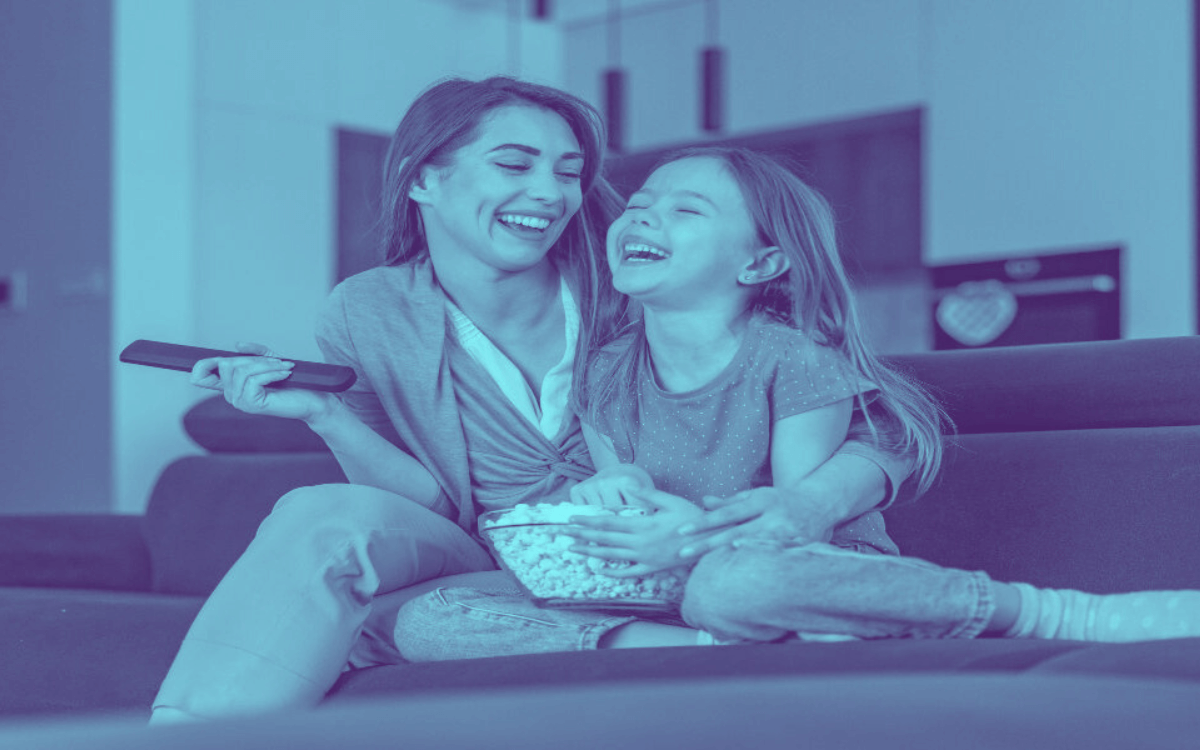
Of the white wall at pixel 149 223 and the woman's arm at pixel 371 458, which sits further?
the white wall at pixel 149 223

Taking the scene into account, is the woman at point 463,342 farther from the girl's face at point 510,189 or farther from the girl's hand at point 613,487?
the girl's hand at point 613,487

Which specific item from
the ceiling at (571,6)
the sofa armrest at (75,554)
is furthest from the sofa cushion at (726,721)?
the ceiling at (571,6)

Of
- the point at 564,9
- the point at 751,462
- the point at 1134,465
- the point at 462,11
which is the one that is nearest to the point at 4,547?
the point at 751,462

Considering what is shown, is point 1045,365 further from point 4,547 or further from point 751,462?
point 4,547

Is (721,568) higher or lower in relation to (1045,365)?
lower

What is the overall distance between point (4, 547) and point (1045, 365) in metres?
1.80

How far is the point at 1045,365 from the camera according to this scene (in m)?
1.72

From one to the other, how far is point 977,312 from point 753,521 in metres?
3.95

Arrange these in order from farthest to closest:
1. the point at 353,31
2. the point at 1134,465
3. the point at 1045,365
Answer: the point at 353,31 → the point at 1045,365 → the point at 1134,465

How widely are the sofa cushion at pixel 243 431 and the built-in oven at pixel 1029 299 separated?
2970 millimetres

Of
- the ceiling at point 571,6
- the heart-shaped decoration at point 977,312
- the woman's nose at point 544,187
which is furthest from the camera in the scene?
the ceiling at point 571,6

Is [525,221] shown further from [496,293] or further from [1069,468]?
[1069,468]

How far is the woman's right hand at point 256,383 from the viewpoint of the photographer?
1.50 meters

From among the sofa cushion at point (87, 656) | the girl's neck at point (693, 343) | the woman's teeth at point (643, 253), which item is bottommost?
the sofa cushion at point (87, 656)
